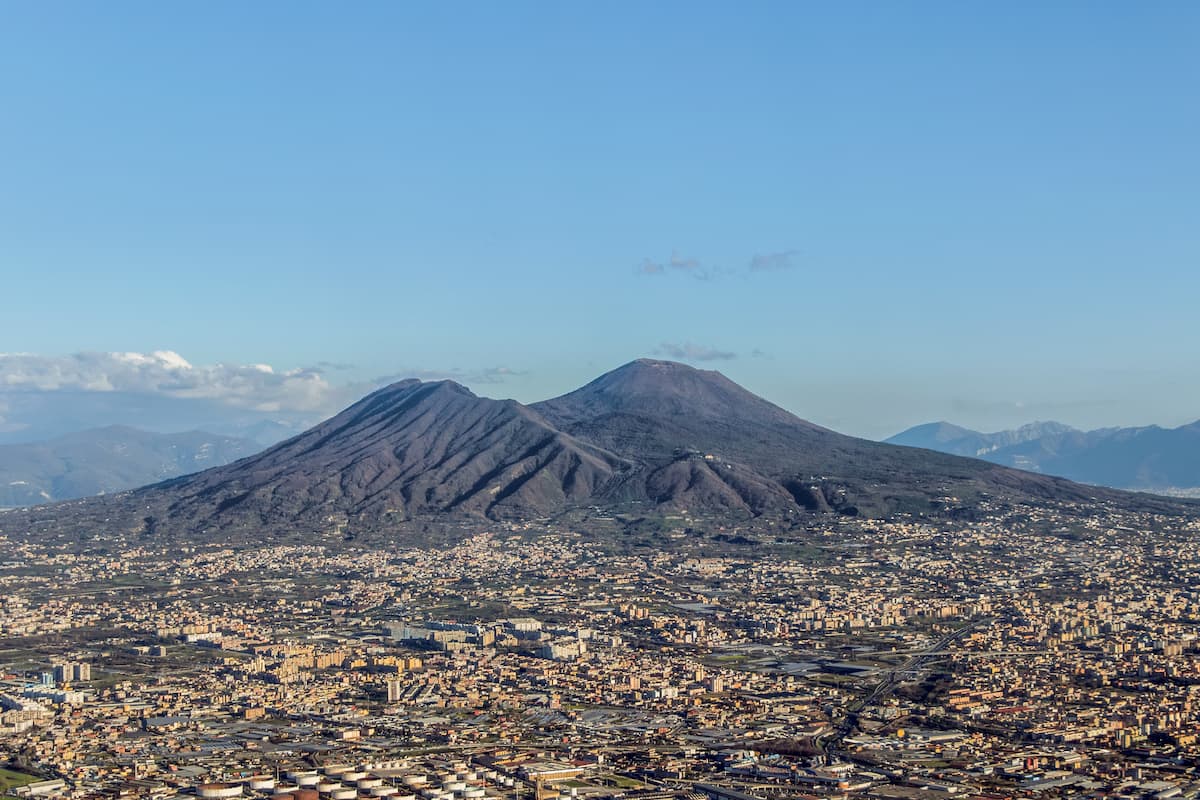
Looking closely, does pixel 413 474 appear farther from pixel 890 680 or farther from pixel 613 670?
pixel 890 680

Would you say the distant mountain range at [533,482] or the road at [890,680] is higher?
the distant mountain range at [533,482]

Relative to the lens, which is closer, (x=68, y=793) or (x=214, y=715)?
(x=68, y=793)

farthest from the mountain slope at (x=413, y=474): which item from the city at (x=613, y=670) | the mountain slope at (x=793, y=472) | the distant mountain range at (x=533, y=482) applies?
the city at (x=613, y=670)

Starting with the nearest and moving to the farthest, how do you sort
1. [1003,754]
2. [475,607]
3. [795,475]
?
[1003,754] → [475,607] → [795,475]

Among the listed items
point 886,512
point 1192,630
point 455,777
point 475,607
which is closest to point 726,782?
point 455,777

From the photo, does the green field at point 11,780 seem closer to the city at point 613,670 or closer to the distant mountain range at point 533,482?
the city at point 613,670

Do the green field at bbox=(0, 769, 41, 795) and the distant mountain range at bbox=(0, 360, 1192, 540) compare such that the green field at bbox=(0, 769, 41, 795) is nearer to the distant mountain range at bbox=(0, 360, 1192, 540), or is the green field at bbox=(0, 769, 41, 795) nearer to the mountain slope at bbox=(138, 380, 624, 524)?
the distant mountain range at bbox=(0, 360, 1192, 540)

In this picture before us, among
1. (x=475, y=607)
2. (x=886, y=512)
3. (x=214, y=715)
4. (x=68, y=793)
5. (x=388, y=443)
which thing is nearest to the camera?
(x=68, y=793)

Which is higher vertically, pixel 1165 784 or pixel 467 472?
pixel 467 472

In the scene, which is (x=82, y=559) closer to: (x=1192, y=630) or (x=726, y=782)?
(x=1192, y=630)
